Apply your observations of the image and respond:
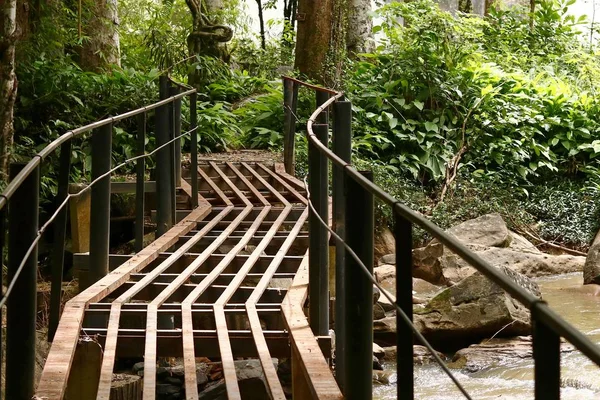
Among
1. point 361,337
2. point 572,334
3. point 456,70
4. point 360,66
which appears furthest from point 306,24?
point 572,334

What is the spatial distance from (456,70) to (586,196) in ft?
8.77

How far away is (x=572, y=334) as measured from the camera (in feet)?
3.79

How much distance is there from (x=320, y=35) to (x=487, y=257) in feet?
19.8

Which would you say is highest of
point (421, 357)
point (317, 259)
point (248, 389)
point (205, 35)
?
point (205, 35)

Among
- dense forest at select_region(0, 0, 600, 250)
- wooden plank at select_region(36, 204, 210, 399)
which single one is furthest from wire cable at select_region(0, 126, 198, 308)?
dense forest at select_region(0, 0, 600, 250)

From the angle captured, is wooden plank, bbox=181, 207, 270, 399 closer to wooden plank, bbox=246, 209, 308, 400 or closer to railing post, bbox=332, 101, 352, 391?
wooden plank, bbox=246, 209, 308, 400

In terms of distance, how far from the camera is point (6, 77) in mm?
7398

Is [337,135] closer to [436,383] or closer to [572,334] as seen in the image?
[436,383]

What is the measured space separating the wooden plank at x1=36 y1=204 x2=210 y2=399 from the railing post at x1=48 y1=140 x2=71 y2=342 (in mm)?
130

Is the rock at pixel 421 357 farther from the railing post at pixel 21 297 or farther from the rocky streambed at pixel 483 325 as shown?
the railing post at pixel 21 297

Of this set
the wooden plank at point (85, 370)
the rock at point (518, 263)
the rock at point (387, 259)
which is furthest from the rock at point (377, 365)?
the rock at point (387, 259)

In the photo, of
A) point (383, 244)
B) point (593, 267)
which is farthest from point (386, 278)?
point (593, 267)

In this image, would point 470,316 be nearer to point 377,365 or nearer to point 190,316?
point 377,365

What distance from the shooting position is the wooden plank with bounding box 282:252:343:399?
11.1 feet
